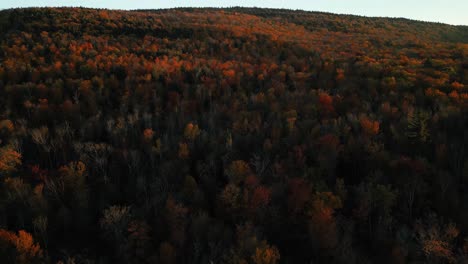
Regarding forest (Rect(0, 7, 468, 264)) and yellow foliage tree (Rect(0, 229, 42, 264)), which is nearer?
yellow foliage tree (Rect(0, 229, 42, 264))

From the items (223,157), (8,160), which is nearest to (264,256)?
(223,157)

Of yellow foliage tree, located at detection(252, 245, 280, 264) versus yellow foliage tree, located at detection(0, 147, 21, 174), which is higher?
yellow foliage tree, located at detection(0, 147, 21, 174)

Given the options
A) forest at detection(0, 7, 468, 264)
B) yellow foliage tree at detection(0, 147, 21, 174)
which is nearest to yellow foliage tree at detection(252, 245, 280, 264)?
forest at detection(0, 7, 468, 264)

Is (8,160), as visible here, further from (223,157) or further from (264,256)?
(264,256)

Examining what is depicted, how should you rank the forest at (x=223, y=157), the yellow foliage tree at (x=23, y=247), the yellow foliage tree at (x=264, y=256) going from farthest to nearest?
the forest at (x=223, y=157), the yellow foliage tree at (x=23, y=247), the yellow foliage tree at (x=264, y=256)

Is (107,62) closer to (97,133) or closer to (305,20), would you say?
(97,133)

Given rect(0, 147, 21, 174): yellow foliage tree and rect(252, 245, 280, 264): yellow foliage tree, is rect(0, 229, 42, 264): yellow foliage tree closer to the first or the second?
rect(0, 147, 21, 174): yellow foliage tree

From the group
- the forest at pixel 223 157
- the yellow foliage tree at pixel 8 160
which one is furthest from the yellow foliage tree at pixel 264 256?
the yellow foliage tree at pixel 8 160

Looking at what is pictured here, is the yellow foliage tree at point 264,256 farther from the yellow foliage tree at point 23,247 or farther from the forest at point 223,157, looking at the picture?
the yellow foliage tree at point 23,247

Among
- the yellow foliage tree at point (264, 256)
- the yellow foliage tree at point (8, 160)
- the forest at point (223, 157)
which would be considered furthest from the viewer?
the yellow foliage tree at point (8, 160)
